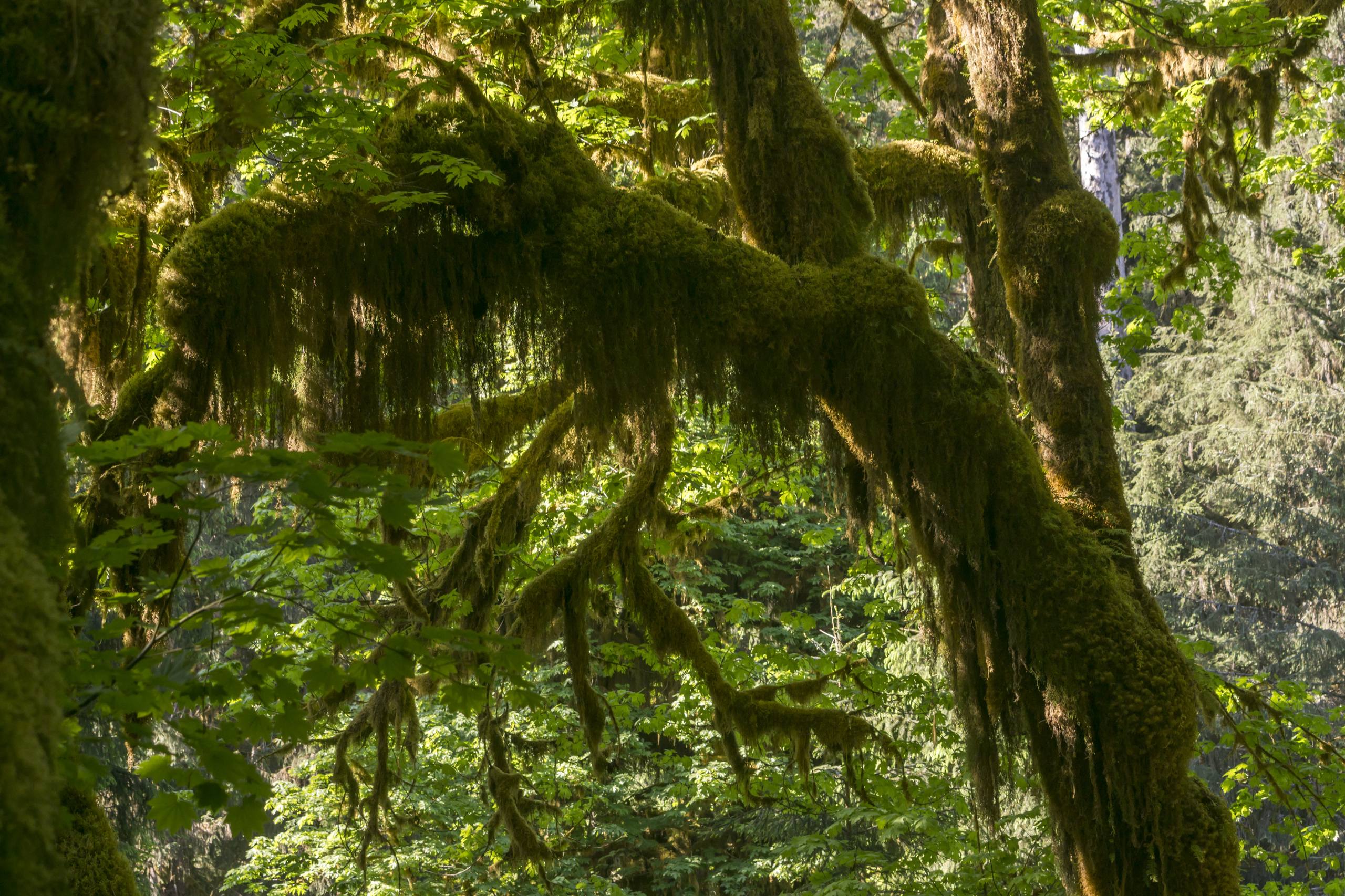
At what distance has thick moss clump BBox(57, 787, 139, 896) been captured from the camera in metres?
3.49

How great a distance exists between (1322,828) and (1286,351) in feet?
50.2

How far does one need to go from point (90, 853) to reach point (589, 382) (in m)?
2.48

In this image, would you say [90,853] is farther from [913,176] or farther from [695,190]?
[913,176]

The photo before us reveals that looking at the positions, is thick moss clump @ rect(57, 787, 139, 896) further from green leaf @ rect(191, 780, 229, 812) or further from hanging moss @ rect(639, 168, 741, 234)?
hanging moss @ rect(639, 168, 741, 234)

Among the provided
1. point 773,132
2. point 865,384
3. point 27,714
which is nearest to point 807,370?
point 865,384

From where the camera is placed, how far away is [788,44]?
15.9ft

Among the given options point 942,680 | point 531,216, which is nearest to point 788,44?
point 531,216

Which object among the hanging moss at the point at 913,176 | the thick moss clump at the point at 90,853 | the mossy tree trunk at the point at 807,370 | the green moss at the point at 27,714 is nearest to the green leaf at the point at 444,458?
the green moss at the point at 27,714

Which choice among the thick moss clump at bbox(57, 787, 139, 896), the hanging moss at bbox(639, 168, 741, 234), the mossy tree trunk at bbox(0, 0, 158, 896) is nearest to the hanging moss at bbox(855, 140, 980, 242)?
the hanging moss at bbox(639, 168, 741, 234)

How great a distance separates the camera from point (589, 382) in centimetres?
416

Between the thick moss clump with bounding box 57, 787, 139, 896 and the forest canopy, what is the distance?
2 centimetres

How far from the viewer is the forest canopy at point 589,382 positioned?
2.20m

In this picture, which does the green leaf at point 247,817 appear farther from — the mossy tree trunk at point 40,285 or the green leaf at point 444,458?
the mossy tree trunk at point 40,285

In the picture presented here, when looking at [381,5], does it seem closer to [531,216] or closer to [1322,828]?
[531,216]
